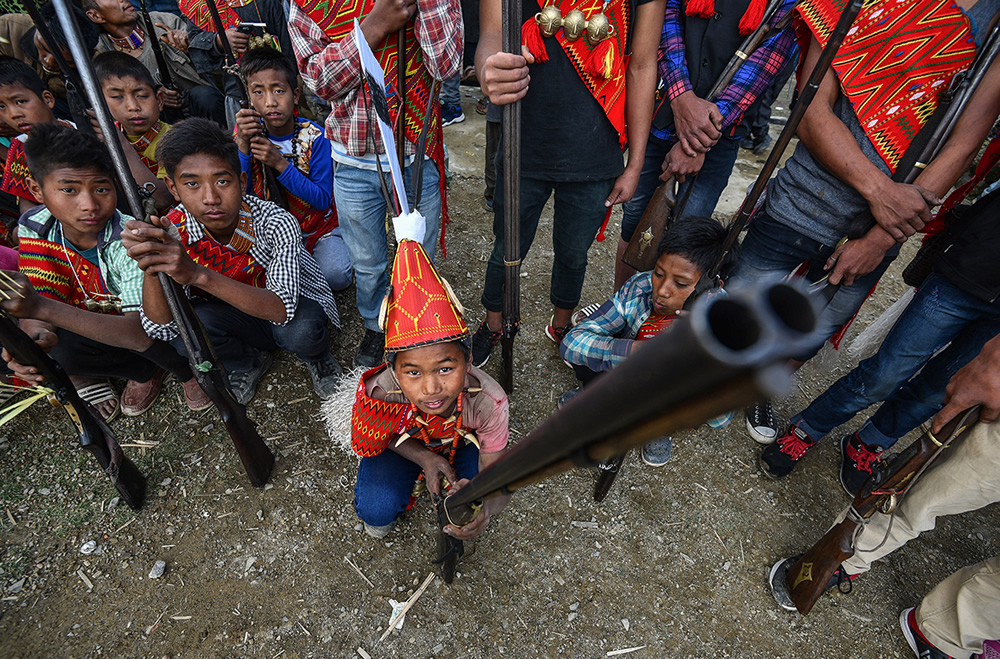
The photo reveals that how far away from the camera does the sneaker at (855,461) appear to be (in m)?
2.59

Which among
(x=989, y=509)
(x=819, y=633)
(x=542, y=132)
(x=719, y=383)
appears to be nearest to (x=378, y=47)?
(x=542, y=132)

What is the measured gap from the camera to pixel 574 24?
6.80 ft

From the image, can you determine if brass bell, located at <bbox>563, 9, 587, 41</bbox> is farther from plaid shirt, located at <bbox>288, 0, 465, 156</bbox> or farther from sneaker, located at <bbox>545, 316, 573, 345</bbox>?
sneaker, located at <bbox>545, 316, 573, 345</bbox>

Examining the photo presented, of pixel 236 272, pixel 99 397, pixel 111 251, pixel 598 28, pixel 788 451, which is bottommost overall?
pixel 99 397

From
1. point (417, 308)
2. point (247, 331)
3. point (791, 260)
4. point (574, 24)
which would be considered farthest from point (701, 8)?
point (247, 331)

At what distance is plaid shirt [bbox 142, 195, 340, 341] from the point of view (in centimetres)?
252

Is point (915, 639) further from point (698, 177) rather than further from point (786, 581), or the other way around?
point (698, 177)

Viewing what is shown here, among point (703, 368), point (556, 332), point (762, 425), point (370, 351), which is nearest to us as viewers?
point (703, 368)

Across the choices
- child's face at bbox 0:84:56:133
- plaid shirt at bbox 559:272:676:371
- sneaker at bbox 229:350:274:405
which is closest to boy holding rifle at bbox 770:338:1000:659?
plaid shirt at bbox 559:272:676:371

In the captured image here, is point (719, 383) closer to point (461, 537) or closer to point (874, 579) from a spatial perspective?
point (461, 537)

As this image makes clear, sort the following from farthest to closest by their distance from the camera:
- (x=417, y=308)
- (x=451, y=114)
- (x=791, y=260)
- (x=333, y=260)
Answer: (x=451, y=114)
(x=333, y=260)
(x=791, y=260)
(x=417, y=308)

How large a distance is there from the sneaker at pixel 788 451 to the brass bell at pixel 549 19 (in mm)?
2357

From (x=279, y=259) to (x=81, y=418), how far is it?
112 centimetres

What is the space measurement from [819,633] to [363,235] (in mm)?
2843
